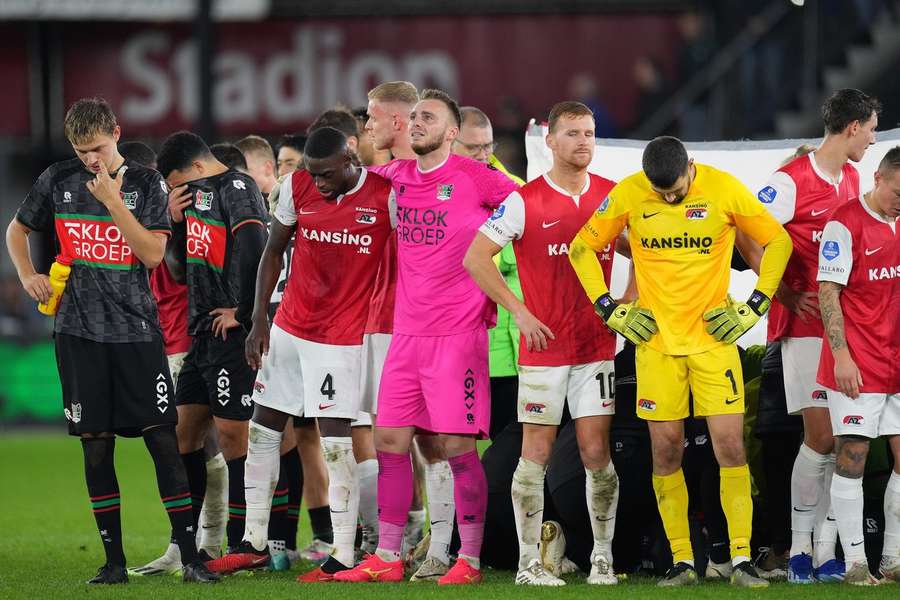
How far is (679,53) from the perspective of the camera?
64.4ft

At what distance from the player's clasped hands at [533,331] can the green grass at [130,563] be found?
1.15m

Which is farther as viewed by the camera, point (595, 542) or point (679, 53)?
point (679, 53)

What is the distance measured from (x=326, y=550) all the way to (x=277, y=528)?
560 mm

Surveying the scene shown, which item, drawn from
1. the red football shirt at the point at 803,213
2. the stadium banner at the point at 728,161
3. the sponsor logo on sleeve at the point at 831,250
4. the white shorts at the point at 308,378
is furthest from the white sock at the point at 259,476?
the sponsor logo on sleeve at the point at 831,250

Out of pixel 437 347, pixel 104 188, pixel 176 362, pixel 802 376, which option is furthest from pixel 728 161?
pixel 104 188

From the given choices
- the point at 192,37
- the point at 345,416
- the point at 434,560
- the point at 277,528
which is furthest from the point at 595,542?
the point at 192,37

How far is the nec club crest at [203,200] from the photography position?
8352 millimetres

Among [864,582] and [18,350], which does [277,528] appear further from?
[18,350]

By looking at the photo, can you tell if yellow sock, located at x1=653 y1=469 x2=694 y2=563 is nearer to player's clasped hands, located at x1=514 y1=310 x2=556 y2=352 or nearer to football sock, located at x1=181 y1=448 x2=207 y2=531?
player's clasped hands, located at x1=514 y1=310 x2=556 y2=352

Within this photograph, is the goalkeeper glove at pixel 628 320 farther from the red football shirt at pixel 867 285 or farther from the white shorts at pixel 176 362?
the white shorts at pixel 176 362

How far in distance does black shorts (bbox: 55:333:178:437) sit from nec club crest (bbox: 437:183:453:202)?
1659mm

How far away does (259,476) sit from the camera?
8016mm

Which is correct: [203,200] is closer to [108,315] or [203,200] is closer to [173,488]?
[108,315]

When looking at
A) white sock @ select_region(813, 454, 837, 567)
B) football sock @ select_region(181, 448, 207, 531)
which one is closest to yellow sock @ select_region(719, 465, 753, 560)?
white sock @ select_region(813, 454, 837, 567)
